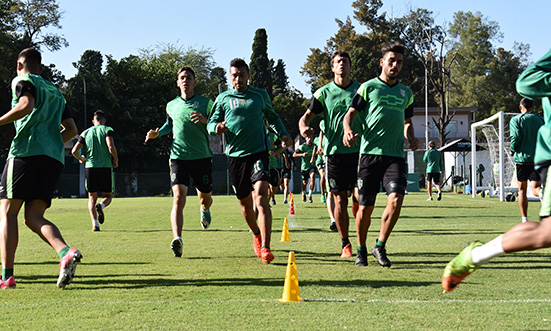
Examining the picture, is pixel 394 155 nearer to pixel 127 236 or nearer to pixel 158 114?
pixel 127 236

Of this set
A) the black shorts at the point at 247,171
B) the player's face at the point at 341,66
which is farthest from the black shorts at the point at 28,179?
the player's face at the point at 341,66

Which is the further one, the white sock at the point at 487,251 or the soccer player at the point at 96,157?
the soccer player at the point at 96,157

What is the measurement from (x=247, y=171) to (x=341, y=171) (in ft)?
3.81

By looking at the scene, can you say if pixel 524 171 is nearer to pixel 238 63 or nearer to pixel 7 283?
pixel 238 63

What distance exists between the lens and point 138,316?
437 cm

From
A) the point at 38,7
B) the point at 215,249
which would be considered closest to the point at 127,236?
the point at 215,249

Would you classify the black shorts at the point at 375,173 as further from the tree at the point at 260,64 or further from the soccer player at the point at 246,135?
the tree at the point at 260,64

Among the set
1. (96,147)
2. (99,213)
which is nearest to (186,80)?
(96,147)

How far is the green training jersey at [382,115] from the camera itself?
676cm

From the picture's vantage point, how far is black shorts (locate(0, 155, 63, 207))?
561 centimetres

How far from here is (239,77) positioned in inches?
290

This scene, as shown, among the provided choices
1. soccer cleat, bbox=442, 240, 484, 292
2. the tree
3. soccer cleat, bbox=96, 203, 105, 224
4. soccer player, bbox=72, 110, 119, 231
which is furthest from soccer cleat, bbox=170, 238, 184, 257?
the tree

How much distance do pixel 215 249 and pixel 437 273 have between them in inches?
134

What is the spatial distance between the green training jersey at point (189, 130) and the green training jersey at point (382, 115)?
229cm
